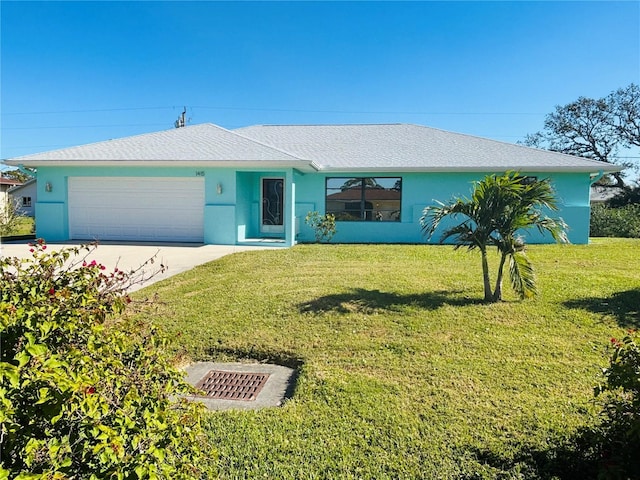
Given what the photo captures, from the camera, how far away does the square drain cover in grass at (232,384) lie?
4059 mm

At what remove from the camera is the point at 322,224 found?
50.4ft

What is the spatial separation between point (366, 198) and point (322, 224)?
2.16 metres

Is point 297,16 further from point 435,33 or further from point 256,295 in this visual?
point 256,295

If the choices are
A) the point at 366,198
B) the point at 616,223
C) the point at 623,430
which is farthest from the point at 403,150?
the point at 623,430

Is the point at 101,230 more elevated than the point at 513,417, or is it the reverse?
the point at 101,230

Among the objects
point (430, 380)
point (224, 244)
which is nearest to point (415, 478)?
point (430, 380)

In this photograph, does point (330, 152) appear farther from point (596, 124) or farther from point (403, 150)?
point (596, 124)

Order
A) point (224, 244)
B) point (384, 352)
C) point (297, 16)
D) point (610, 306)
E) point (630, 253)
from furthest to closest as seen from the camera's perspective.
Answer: point (224, 244) → point (297, 16) → point (630, 253) → point (610, 306) → point (384, 352)

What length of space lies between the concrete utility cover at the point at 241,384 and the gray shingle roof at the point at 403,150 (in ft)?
38.4

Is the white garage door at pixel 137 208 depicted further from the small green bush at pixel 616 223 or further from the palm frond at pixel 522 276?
the small green bush at pixel 616 223

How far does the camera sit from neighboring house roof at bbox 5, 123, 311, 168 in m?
14.1

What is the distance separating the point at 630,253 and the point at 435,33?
917 centimetres

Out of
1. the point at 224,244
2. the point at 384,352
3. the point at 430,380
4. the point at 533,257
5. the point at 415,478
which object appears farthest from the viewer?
the point at 224,244

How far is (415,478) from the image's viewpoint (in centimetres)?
273
